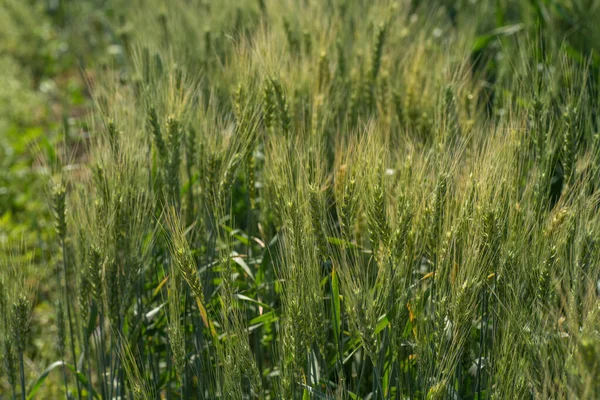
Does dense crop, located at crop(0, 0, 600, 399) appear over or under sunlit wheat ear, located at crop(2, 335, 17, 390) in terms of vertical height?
over

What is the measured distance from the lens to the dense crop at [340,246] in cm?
132

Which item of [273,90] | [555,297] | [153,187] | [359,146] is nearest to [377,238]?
[359,146]

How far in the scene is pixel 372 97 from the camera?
7.61 feet

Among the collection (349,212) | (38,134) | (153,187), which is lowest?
(38,134)

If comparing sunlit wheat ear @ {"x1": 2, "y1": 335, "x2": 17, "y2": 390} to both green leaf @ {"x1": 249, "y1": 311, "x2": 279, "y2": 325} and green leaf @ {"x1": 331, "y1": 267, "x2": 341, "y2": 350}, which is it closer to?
green leaf @ {"x1": 249, "y1": 311, "x2": 279, "y2": 325}

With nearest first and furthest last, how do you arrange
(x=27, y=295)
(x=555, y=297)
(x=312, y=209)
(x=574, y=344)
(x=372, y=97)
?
(x=574, y=344)
(x=555, y=297)
(x=312, y=209)
(x=27, y=295)
(x=372, y=97)

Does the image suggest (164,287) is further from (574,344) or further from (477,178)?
(574,344)

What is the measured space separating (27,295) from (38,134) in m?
2.93

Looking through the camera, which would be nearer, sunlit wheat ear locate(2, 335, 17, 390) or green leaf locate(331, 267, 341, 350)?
green leaf locate(331, 267, 341, 350)

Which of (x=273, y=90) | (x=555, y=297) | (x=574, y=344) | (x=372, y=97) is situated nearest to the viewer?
(x=574, y=344)

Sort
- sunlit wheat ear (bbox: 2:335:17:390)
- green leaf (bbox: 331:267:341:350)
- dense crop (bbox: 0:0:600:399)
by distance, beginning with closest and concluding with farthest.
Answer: dense crop (bbox: 0:0:600:399)
green leaf (bbox: 331:267:341:350)
sunlit wheat ear (bbox: 2:335:17:390)

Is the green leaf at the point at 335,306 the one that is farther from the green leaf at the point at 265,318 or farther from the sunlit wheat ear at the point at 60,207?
the sunlit wheat ear at the point at 60,207

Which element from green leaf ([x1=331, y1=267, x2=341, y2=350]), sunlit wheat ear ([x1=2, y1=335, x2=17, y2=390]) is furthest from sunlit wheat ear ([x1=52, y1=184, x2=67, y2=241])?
green leaf ([x1=331, y1=267, x2=341, y2=350])

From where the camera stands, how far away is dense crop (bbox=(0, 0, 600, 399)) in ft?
4.32
